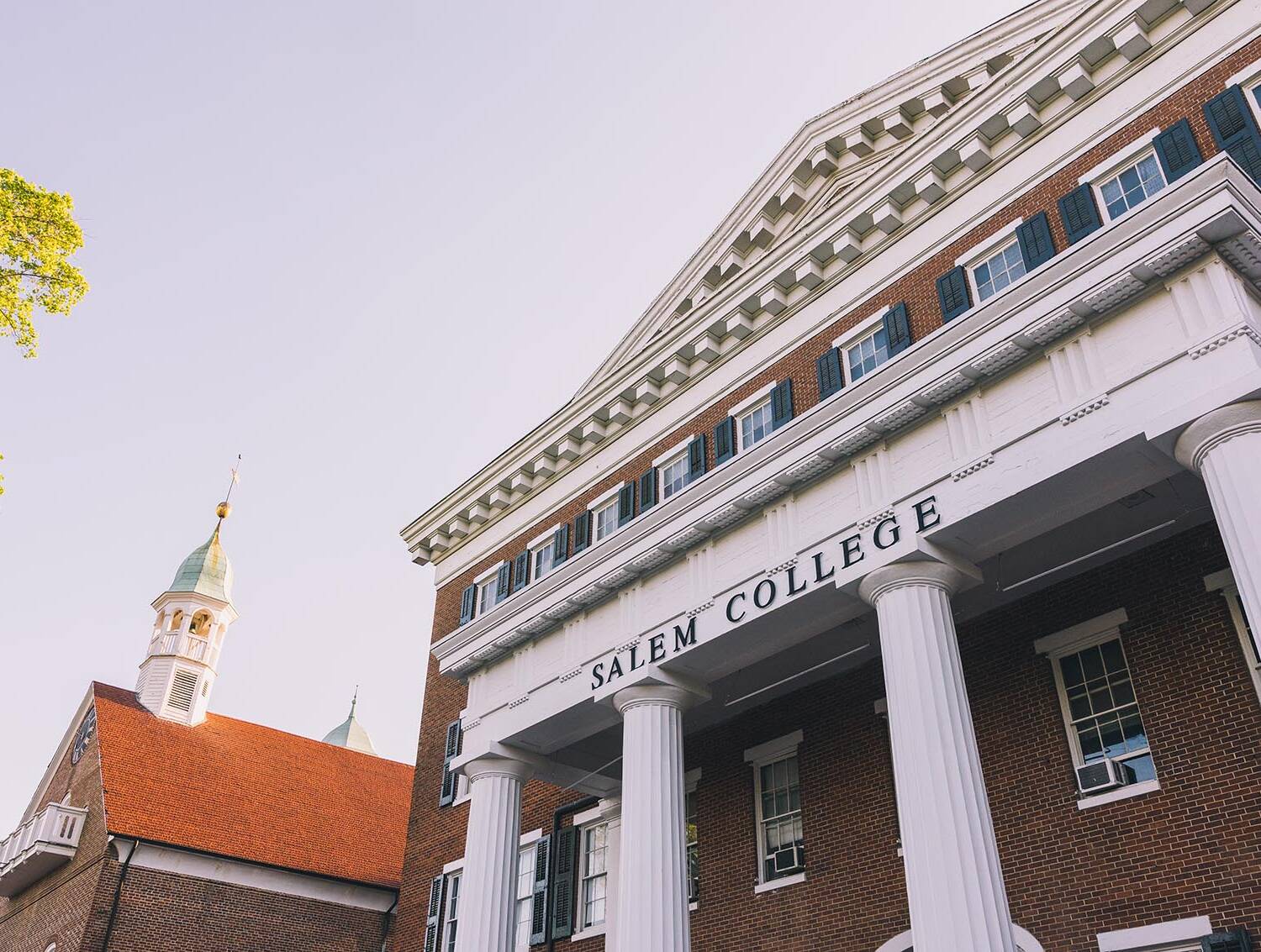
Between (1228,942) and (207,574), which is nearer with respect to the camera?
(1228,942)

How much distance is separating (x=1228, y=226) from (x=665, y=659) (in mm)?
9819

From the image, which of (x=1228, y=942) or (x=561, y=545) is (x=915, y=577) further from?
(x=561, y=545)

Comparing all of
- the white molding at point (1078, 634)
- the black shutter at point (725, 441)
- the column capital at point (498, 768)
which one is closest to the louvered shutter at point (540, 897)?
the column capital at point (498, 768)

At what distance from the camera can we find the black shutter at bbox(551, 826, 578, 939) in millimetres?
23141

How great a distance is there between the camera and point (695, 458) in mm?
21953

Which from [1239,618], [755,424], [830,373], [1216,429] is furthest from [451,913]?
[1216,429]

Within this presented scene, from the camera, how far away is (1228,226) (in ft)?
40.6

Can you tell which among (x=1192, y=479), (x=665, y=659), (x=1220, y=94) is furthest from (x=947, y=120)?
(x=665, y=659)

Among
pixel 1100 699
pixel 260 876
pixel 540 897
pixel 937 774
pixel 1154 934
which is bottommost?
pixel 1154 934

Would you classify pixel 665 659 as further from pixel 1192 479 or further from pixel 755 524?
pixel 1192 479

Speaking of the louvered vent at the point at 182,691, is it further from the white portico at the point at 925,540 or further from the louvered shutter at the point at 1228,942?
the louvered shutter at the point at 1228,942

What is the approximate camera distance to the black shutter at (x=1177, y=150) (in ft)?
49.6

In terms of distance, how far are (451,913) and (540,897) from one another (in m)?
3.48

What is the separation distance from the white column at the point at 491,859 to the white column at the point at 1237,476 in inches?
508
